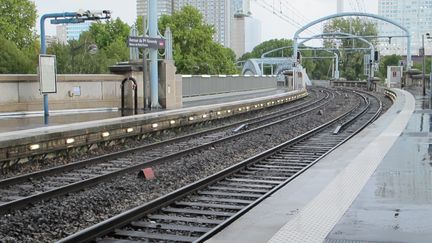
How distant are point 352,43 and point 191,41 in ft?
195


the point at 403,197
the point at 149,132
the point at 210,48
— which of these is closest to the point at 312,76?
the point at 210,48

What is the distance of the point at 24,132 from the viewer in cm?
1441

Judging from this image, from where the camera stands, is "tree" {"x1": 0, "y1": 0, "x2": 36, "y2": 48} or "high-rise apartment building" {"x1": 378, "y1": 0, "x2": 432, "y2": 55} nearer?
"tree" {"x1": 0, "y1": 0, "x2": 36, "y2": 48}

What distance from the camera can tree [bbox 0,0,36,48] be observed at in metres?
65.9

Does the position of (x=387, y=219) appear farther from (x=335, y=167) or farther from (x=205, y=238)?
(x=335, y=167)

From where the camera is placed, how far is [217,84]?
130 feet

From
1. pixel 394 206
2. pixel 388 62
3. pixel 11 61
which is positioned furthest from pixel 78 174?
pixel 388 62

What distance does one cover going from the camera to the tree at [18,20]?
6588cm

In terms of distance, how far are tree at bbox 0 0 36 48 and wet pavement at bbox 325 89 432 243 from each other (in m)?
61.0

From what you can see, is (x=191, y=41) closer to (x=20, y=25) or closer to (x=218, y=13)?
(x=20, y=25)

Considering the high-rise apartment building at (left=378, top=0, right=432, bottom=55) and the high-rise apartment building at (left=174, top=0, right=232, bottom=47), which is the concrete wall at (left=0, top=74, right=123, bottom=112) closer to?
the high-rise apartment building at (left=378, top=0, right=432, bottom=55)

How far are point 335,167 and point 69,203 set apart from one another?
561 centimetres

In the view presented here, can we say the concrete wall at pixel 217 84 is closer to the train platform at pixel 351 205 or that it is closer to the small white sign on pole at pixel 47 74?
the small white sign on pole at pixel 47 74

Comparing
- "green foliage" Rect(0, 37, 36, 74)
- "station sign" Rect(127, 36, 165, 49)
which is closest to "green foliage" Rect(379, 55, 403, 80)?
"green foliage" Rect(0, 37, 36, 74)
